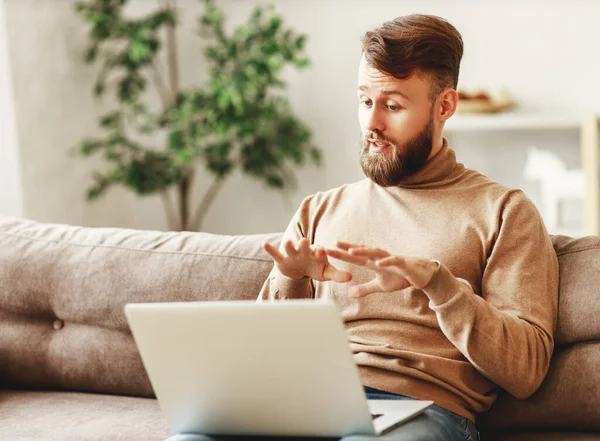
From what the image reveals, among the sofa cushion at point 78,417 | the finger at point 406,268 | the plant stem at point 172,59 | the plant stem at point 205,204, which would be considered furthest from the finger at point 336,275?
the plant stem at point 172,59

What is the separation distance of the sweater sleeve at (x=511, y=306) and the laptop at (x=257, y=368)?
159mm

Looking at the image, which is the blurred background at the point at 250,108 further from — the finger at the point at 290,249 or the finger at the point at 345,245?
→ the finger at the point at 345,245

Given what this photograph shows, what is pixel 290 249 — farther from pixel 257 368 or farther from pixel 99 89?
pixel 99 89

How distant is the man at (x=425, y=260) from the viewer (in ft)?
4.46

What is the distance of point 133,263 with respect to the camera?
192 cm

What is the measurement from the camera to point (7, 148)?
3498 millimetres

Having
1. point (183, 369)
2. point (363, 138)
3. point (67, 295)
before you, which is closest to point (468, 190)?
point (363, 138)

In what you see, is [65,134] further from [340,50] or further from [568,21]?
[568,21]

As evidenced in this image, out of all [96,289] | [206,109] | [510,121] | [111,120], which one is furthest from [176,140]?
[96,289]

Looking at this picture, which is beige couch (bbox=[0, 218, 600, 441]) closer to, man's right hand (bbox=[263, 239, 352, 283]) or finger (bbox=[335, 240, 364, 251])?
man's right hand (bbox=[263, 239, 352, 283])

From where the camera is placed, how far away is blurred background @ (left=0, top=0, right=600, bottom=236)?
141 inches

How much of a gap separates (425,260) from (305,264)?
253 mm

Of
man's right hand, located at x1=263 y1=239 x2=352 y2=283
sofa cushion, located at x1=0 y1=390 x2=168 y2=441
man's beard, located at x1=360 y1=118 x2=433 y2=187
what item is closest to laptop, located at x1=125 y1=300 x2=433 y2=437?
man's right hand, located at x1=263 y1=239 x2=352 y2=283

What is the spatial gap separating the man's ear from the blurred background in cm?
188
